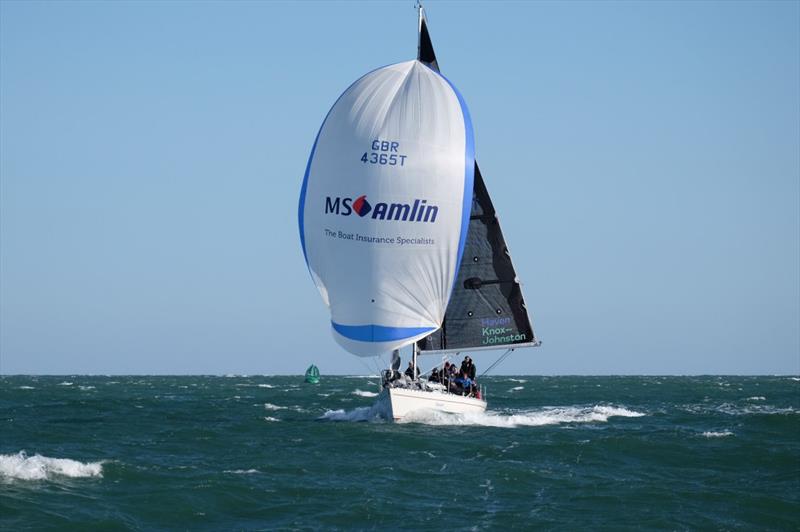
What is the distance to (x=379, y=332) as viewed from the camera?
130 feet

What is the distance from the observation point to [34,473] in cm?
2728

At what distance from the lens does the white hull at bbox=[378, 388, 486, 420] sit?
129ft

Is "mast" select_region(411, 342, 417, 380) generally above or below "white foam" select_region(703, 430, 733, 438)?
above

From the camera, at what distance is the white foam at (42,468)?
27172 millimetres

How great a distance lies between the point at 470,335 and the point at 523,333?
86.6 inches

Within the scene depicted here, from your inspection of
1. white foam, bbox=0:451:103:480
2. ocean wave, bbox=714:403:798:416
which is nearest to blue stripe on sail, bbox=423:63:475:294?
white foam, bbox=0:451:103:480

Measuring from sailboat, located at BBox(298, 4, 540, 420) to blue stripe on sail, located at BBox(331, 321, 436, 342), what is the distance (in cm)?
3

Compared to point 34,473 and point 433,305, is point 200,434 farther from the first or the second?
point 34,473

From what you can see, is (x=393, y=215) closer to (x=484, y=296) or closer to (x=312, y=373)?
(x=484, y=296)

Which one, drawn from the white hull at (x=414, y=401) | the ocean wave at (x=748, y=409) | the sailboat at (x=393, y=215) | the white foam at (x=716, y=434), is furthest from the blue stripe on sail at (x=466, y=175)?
the ocean wave at (x=748, y=409)

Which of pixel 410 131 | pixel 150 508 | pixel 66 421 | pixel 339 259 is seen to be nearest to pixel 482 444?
pixel 339 259

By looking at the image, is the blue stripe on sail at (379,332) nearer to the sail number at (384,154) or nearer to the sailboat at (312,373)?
the sail number at (384,154)

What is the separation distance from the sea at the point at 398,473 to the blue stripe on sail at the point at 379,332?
271cm

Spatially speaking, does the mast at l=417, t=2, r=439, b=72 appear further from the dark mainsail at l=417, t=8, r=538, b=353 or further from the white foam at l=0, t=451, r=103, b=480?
the white foam at l=0, t=451, r=103, b=480
